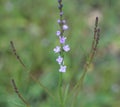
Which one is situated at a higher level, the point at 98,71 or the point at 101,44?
the point at 101,44

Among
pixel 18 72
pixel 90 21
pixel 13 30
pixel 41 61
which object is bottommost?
pixel 18 72

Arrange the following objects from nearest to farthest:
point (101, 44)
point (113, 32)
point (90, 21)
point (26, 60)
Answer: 1. point (26, 60)
2. point (101, 44)
3. point (113, 32)
4. point (90, 21)

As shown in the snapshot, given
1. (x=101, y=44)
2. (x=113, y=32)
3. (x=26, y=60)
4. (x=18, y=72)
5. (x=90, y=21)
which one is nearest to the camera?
(x=18, y=72)

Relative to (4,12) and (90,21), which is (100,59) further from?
(4,12)

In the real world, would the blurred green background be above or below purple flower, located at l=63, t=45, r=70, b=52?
above

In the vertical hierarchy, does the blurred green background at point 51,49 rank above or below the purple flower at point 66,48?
above

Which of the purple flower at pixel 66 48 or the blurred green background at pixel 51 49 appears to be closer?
the purple flower at pixel 66 48

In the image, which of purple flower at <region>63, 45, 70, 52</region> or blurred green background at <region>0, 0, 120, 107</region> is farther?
blurred green background at <region>0, 0, 120, 107</region>

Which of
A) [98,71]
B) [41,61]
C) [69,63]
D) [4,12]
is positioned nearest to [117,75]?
[98,71]
